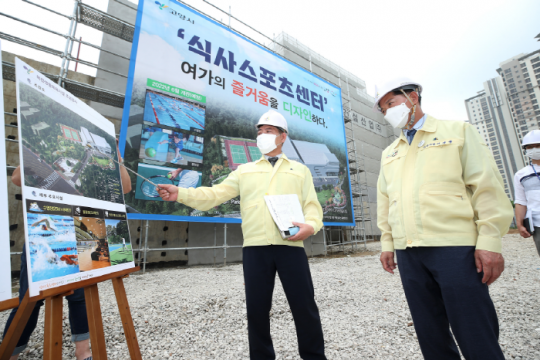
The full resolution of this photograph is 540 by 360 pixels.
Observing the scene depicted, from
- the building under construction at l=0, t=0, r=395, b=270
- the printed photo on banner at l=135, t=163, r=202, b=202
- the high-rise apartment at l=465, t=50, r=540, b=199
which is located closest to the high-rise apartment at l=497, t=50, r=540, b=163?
the high-rise apartment at l=465, t=50, r=540, b=199

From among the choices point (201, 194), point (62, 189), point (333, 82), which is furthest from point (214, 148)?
point (333, 82)

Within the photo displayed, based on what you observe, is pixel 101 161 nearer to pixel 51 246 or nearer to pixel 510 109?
pixel 51 246

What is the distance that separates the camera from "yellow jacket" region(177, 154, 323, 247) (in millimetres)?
1678

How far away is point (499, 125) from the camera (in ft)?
151

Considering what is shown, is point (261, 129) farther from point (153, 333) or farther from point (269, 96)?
point (269, 96)

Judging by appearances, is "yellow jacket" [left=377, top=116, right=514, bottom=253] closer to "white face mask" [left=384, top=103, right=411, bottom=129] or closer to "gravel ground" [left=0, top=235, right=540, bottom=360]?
"white face mask" [left=384, top=103, right=411, bottom=129]

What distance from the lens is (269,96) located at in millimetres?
7402

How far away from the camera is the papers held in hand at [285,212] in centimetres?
161

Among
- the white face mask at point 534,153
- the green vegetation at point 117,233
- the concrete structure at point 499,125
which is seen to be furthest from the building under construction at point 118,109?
the concrete structure at point 499,125

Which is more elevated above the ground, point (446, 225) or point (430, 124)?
point (430, 124)

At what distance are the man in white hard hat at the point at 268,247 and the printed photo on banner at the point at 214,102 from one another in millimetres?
3512

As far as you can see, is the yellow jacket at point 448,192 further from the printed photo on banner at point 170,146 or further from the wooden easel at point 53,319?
the printed photo on banner at point 170,146

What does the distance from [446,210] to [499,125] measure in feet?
198

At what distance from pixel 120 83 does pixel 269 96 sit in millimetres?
3726
